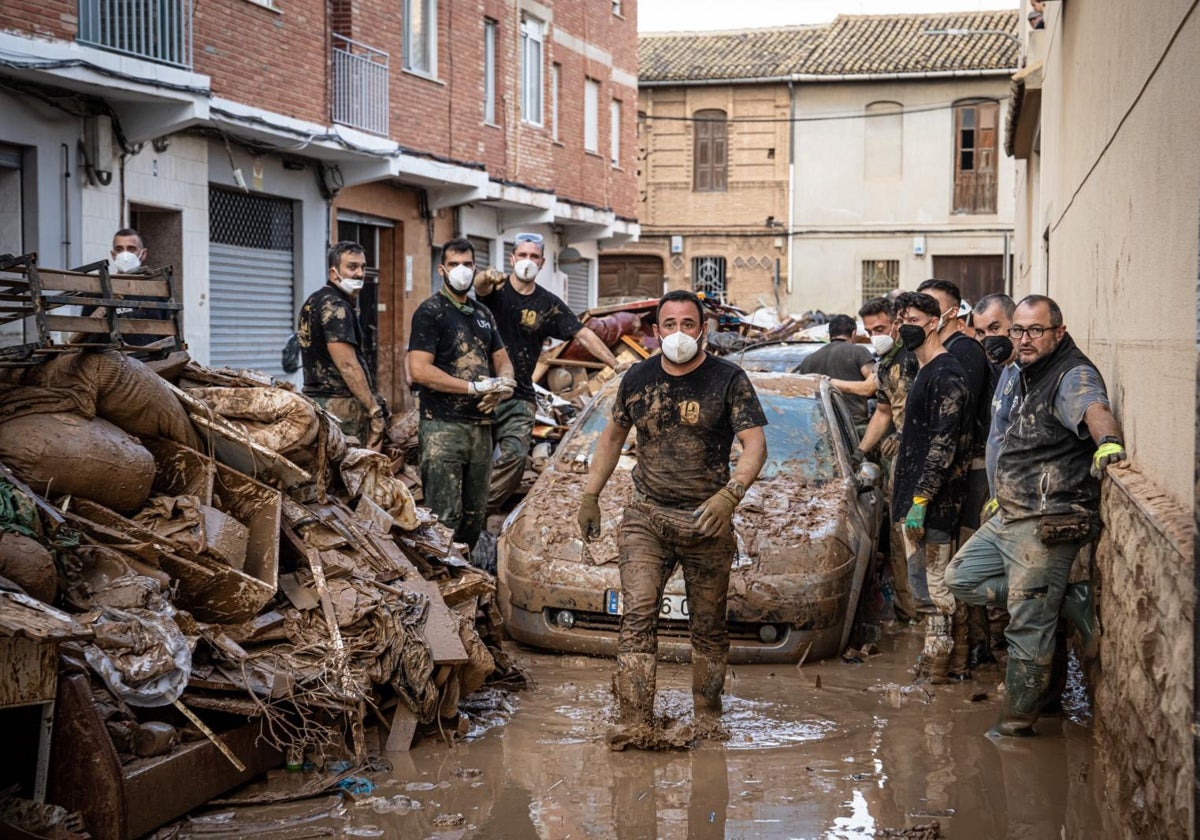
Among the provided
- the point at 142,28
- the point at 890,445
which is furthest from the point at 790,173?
the point at 890,445

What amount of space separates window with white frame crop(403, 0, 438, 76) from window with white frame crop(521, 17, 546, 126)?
406cm

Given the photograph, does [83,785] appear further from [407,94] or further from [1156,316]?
[407,94]

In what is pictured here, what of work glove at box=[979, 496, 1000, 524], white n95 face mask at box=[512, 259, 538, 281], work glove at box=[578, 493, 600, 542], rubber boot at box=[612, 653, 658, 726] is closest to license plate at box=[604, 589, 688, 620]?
work glove at box=[578, 493, 600, 542]

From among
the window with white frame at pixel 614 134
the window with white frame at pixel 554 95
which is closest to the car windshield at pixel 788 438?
the window with white frame at pixel 554 95

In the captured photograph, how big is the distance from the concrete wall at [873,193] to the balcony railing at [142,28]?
27.4 m

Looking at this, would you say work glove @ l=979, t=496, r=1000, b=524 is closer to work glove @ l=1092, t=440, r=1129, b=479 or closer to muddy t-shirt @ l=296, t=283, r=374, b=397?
work glove @ l=1092, t=440, r=1129, b=479

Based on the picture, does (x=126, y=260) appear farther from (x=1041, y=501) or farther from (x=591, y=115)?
(x=591, y=115)

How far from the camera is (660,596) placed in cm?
661

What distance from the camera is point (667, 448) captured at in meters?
6.70

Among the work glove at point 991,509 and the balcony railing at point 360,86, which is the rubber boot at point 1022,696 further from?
the balcony railing at point 360,86

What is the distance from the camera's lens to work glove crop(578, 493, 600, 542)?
22.5 ft

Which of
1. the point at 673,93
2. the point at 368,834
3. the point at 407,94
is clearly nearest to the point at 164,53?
the point at 407,94

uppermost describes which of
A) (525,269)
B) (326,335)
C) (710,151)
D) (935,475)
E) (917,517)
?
(710,151)

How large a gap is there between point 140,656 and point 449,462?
3944 mm
